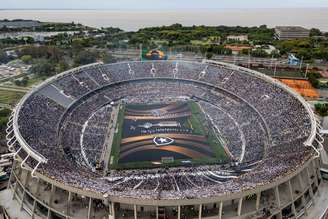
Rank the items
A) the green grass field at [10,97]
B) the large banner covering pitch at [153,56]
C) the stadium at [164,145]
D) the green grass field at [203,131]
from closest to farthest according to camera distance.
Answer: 1. the stadium at [164,145]
2. the green grass field at [203,131]
3. the green grass field at [10,97]
4. the large banner covering pitch at [153,56]

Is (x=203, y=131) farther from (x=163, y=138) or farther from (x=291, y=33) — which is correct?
(x=291, y=33)

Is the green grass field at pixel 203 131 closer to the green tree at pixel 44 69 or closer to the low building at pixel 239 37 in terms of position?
the green tree at pixel 44 69

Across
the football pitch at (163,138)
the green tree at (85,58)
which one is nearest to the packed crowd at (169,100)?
the football pitch at (163,138)

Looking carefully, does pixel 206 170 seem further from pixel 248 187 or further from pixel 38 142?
A: pixel 38 142

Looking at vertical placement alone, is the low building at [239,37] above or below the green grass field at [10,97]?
above

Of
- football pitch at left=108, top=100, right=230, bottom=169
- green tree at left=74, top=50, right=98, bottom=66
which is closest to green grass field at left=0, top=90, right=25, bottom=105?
green tree at left=74, top=50, right=98, bottom=66

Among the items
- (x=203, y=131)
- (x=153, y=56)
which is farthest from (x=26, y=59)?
(x=203, y=131)
